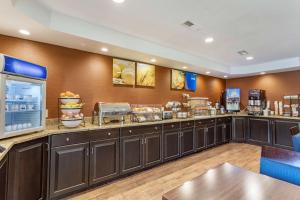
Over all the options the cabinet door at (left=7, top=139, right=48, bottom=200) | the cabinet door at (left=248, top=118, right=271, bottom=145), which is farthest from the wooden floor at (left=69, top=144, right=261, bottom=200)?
the cabinet door at (left=248, top=118, right=271, bottom=145)

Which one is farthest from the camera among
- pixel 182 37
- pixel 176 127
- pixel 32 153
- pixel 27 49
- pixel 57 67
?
pixel 176 127

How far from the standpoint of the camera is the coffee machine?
5324mm

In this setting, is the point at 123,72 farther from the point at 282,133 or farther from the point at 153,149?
the point at 282,133

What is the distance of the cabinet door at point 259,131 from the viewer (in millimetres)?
4945

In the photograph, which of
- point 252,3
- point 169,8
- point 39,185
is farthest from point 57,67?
point 252,3

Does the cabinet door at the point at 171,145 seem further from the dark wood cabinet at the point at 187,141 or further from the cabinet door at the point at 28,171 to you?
the cabinet door at the point at 28,171

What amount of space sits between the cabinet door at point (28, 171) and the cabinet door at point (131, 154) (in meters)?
1.12

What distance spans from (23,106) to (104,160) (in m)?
1.33

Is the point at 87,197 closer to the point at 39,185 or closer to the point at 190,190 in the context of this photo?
the point at 39,185

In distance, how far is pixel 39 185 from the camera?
6.98 ft

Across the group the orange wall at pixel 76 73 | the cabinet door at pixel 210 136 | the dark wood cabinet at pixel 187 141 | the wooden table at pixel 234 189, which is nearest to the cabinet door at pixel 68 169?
the orange wall at pixel 76 73

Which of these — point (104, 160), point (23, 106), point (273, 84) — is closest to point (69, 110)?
point (23, 106)

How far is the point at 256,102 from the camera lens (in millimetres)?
5359

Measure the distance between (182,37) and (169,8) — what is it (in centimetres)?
104
